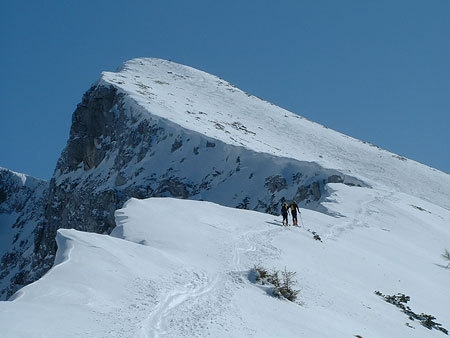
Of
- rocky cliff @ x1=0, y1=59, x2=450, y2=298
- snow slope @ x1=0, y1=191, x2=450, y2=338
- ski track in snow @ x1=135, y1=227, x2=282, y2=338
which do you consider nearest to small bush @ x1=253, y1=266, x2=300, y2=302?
snow slope @ x1=0, y1=191, x2=450, y2=338

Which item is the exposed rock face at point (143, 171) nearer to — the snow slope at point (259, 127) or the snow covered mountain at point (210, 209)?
the snow covered mountain at point (210, 209)

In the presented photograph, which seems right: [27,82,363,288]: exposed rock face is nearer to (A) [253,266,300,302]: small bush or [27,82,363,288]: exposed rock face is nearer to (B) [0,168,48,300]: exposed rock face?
(B) [0,168,48,300]: exposed rock face

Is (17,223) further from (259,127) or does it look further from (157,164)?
(157,164)

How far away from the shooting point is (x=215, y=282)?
12891mm

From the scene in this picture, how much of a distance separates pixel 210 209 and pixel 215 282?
10827 mm

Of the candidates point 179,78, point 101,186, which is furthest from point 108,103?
point 179,78

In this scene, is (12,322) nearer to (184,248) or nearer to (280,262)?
(184,248)

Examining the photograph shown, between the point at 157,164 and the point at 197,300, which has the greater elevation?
the point at 157,164

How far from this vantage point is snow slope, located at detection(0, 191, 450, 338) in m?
9.52

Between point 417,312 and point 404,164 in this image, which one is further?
point 404,164

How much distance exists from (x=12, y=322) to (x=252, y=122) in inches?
2436

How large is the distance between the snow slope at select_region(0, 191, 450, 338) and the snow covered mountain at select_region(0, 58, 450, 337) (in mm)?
64

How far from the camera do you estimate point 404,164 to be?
6328 cm

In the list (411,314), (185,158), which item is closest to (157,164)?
(185,158)
